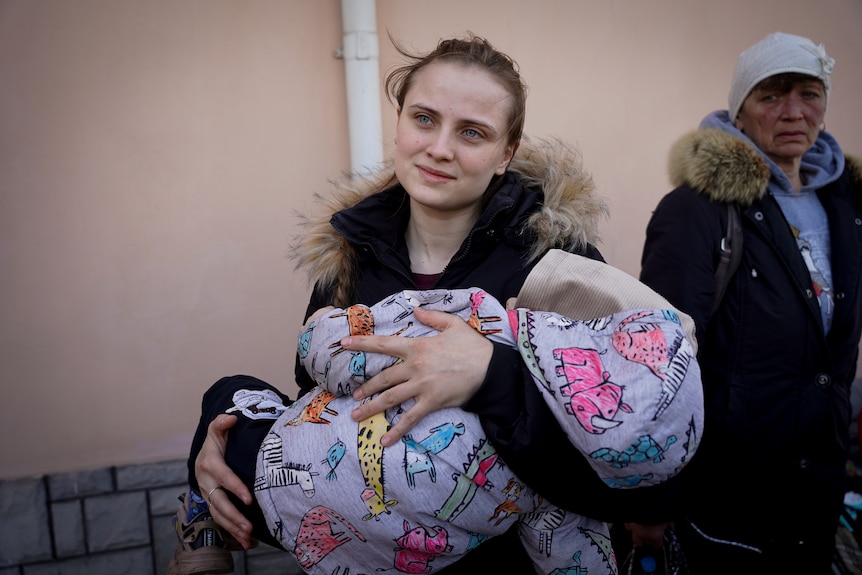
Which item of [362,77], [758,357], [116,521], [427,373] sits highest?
[362,77]

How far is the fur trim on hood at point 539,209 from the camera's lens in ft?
5.32

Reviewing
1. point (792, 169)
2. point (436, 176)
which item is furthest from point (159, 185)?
point (792, 169)

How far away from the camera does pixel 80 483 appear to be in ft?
9.98

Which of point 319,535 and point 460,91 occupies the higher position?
point 460,91

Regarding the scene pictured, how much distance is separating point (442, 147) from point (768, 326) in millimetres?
1487

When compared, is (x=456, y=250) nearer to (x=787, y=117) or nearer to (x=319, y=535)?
(x=319, y=535)

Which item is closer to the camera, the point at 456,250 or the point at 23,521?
the point at 456,250

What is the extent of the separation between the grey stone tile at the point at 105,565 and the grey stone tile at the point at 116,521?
0.05 meters

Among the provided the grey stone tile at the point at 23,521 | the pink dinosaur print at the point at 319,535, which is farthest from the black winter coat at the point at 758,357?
the grey stone tile at the point at 23,521

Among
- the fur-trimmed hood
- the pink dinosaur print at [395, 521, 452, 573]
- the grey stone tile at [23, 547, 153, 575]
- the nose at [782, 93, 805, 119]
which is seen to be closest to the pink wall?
the grey stone tile at [23, 547, 153, 575]

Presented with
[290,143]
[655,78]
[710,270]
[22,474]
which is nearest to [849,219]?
[710,270]

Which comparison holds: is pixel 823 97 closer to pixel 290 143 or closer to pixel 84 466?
pixel 290 143

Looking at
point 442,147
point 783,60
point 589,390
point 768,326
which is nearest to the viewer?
point 589,390

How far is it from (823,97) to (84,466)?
357 cm
